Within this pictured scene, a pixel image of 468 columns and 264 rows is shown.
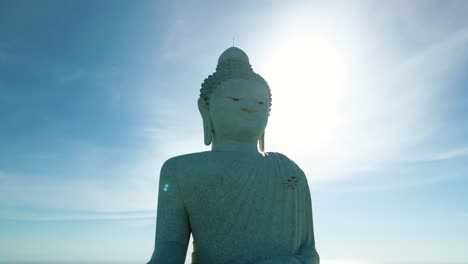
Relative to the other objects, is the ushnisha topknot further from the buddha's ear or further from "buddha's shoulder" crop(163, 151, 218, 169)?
"buddha's shoulder" crop(163, 151, 218, 169)

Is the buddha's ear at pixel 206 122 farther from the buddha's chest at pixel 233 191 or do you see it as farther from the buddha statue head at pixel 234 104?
the buddha's chest at pixel 233 191

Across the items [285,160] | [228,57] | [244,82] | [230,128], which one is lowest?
[285,160]

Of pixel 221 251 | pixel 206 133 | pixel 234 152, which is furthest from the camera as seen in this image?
pixel 206 133

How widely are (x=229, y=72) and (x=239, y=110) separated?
2.17 feet

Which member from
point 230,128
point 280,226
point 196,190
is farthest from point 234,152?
point 280,226

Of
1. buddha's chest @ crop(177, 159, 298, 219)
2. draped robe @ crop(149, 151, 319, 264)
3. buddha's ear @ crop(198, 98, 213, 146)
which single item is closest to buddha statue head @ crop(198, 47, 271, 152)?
buddha's ear @ crop(198, 98, 213, 146)

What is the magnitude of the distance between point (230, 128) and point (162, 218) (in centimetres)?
157

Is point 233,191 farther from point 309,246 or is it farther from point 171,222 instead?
point 309,246

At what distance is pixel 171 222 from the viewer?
5898 millimetres

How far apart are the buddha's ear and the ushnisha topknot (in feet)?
0.26

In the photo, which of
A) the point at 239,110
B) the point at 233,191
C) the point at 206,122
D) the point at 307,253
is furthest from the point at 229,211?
the point at 206,122

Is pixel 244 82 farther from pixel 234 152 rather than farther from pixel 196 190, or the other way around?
pixel 196 190

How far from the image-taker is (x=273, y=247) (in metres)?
5.74

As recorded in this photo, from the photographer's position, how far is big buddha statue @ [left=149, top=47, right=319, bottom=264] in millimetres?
5695
